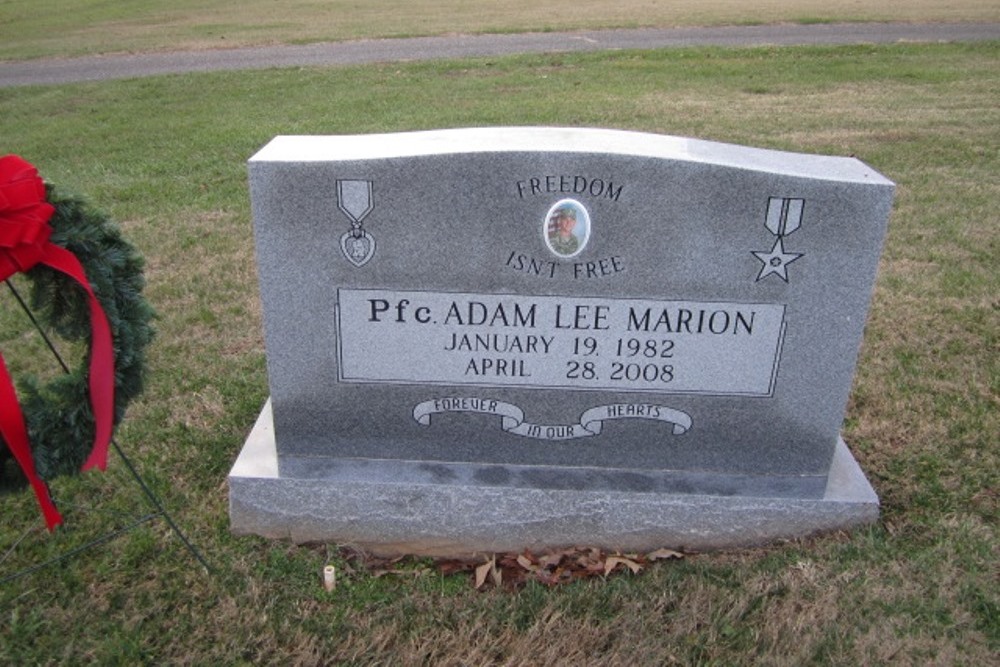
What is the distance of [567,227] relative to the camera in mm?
2830

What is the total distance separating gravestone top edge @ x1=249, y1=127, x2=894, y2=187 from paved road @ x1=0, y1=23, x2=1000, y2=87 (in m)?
10.7

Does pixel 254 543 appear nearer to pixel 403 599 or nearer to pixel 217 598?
pixel 217 598

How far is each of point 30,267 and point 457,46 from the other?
13.0 meters

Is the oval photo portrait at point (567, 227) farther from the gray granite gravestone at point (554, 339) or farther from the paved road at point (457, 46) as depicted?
the paved road at point (457, 46)

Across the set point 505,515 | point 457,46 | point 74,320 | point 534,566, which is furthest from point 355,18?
point 534,566

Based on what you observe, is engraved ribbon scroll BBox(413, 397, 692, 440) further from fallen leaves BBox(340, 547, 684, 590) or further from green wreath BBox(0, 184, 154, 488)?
green wreath BBox(0, 184, 154, 488)

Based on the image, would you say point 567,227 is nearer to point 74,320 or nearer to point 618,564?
point 618,564

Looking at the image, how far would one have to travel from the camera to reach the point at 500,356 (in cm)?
305

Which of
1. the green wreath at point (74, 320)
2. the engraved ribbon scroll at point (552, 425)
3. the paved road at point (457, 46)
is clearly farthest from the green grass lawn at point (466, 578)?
the paved road at point (457, 46)

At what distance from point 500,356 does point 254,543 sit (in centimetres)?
113

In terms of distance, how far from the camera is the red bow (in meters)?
2.43

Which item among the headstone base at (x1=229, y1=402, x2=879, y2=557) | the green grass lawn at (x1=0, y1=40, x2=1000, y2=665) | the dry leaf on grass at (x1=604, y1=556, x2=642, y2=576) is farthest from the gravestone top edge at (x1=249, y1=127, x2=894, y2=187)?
the dry leaf on grass at (x1=604, y1=556, x2=642, y2=576)

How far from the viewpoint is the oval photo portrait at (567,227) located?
2.81 metres

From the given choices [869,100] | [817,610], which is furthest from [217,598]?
[869,100]
